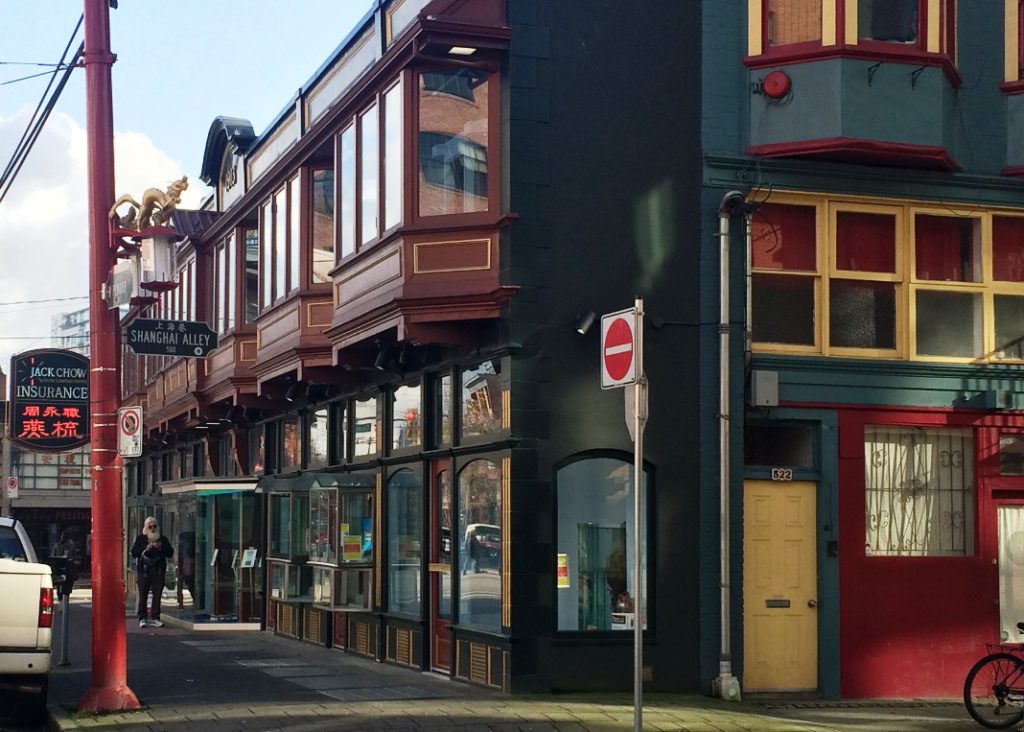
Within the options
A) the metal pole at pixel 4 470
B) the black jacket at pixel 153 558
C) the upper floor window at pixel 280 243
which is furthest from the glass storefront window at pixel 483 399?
the metal pole at pixel 4 470

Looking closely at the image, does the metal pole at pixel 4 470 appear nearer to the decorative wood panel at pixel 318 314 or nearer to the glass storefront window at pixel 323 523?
the glass storefront window at pixel 323 523

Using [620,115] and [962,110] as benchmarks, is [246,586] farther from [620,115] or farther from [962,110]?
[962,110]

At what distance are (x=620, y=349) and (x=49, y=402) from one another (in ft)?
36.0

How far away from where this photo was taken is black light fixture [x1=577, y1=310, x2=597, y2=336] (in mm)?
15598

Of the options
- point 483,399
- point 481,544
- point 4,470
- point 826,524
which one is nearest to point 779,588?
point 826,524

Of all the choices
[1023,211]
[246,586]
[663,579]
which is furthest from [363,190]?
[246,586]

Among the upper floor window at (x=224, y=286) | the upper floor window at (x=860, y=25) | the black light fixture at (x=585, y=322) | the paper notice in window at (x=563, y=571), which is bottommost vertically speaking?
the paper notice in window at (x=563, y=571)

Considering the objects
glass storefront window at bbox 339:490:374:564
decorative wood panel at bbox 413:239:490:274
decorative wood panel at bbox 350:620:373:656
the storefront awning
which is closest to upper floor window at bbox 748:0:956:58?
decorative wood panel at bbox 413:239:490:274

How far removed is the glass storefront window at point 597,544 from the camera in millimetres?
15727

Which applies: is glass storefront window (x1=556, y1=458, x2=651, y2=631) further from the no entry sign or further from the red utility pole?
the no entry sign

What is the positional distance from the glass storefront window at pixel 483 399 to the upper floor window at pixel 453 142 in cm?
172

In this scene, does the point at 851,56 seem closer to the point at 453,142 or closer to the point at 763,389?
the point at 763,389

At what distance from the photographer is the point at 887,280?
55.5ft

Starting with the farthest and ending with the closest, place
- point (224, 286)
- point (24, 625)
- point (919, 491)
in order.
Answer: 1. point (224, 286)
2. point (919, 491)
3. point (24, 625)
